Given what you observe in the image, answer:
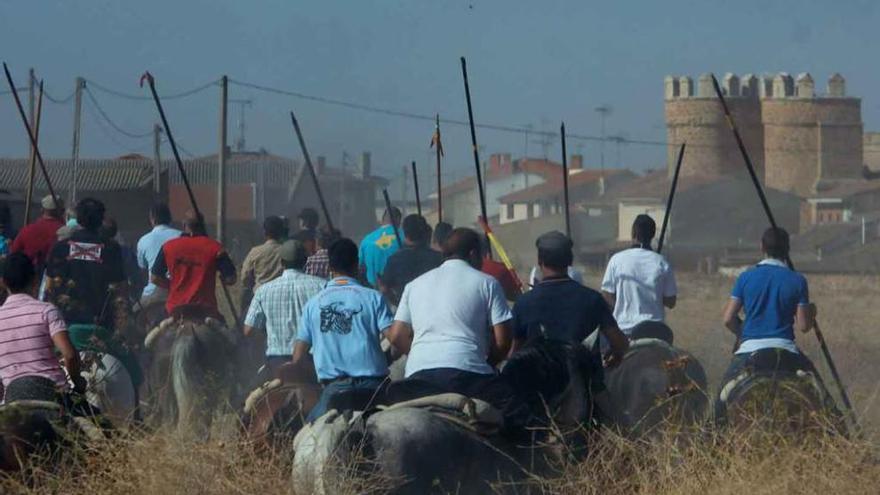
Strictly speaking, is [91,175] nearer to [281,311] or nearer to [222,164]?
[222,164]

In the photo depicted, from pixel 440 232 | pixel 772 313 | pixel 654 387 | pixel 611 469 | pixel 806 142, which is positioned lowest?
pixel 611 469

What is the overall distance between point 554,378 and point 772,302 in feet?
7.39

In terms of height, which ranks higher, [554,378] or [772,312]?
[772,312]

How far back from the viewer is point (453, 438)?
27.9ft

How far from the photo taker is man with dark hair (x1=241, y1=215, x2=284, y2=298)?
1479 centimetres

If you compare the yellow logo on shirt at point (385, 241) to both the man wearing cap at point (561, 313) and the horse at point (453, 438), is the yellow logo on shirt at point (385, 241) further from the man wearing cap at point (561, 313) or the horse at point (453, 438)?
the horse at point (453, 438)

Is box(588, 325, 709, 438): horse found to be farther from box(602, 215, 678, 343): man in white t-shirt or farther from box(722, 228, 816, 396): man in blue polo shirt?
box(602, 215, 678, 343): man in white t-shirt

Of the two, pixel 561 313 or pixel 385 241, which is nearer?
pixel 561 313

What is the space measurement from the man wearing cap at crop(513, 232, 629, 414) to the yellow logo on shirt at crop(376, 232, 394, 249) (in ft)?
17.1

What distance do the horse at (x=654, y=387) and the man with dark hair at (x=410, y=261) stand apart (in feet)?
7.24

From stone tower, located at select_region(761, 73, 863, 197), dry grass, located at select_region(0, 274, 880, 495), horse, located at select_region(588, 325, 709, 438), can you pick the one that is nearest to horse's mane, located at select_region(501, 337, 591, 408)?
dry grass, located at select_region(0, 274, 880, 495)

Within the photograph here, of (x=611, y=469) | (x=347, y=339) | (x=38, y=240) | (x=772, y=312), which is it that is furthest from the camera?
(x=38, y=240)

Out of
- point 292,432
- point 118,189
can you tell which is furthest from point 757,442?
point 118,189

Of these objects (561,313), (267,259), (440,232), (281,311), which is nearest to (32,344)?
(281,311)
